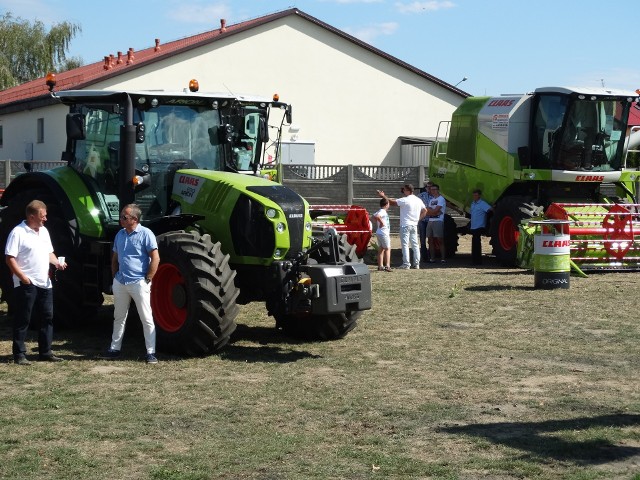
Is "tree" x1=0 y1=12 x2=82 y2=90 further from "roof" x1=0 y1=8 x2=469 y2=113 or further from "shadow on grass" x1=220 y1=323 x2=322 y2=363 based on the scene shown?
"shadow on grass" x1=220 y1=323 x2=322 y2=363

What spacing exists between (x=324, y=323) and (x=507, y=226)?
9824 millimetres

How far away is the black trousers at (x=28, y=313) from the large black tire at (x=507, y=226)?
1162 cm

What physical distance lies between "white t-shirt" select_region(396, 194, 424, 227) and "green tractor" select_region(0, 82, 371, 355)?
7109mm

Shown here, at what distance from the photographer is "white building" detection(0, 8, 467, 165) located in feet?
116

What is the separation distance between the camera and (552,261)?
16.3m

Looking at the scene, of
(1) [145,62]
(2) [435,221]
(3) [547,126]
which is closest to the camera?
(3) [547,126]

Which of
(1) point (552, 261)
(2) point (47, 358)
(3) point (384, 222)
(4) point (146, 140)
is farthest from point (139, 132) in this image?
(3) point (384, 222)

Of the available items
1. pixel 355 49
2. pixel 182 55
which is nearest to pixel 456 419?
pixel 182 55

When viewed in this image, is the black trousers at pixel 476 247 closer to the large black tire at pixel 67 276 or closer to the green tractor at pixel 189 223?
the green tractor at pixel 189 223

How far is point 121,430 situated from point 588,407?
3754 millimetres

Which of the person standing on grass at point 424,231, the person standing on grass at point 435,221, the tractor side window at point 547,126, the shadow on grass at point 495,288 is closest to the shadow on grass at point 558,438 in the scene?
the shadow on grass at point 495,288

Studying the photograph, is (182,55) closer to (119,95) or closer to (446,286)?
(446,286)

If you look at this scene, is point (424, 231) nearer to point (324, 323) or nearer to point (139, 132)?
point (324, 323)

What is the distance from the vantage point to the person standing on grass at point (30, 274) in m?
10.2
